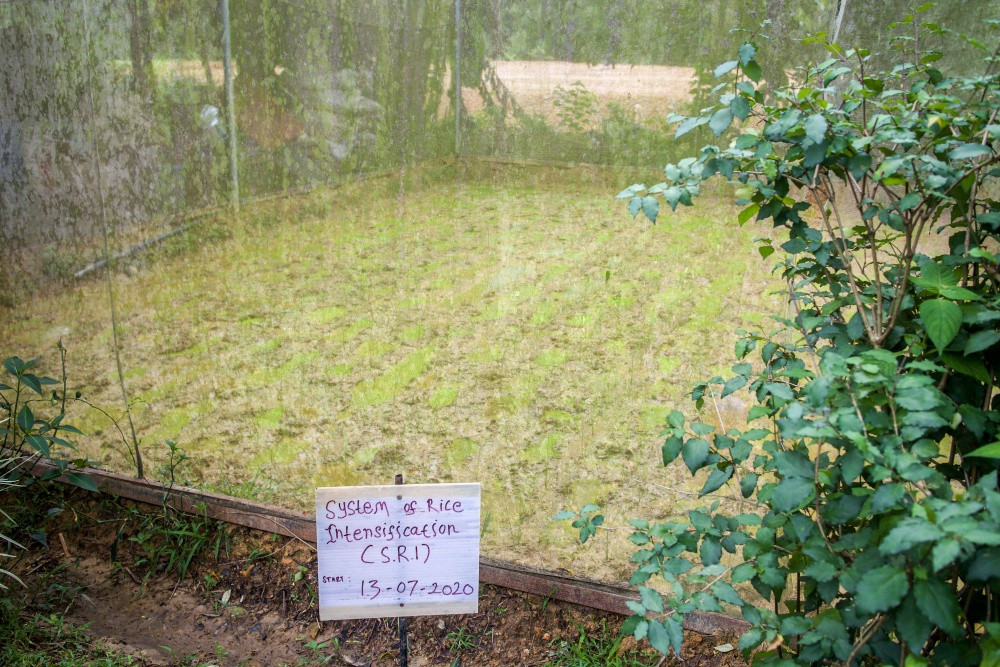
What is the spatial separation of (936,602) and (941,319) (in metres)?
0.34

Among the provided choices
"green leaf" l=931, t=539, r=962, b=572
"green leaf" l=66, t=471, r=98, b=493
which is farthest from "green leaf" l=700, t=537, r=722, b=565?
"green leaf" l=66, t=471, r=98, b=493

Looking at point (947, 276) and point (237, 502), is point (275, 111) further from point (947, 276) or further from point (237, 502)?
point (947, 276)

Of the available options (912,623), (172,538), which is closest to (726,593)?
(912,623)

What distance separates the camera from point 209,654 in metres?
1.67

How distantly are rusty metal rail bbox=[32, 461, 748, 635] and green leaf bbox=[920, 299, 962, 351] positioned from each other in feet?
2.85

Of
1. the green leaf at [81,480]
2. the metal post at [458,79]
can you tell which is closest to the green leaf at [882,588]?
the metal post at [458,79]

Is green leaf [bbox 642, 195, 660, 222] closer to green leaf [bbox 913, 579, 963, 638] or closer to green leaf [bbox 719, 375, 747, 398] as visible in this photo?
green leaf [bbox 719, 375, 747, 398]

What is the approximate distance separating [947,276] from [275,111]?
1.55 metres

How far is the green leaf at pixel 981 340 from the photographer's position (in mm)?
946

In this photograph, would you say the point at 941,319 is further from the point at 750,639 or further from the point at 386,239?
the point at 386,239

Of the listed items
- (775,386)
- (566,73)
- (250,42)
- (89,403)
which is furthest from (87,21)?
(775,386)

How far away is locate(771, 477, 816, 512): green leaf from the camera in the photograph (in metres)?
0.96

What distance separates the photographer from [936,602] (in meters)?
0.83

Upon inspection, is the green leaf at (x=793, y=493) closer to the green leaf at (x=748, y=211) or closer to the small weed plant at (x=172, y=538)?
the green leaf at (x=748, y=211)
